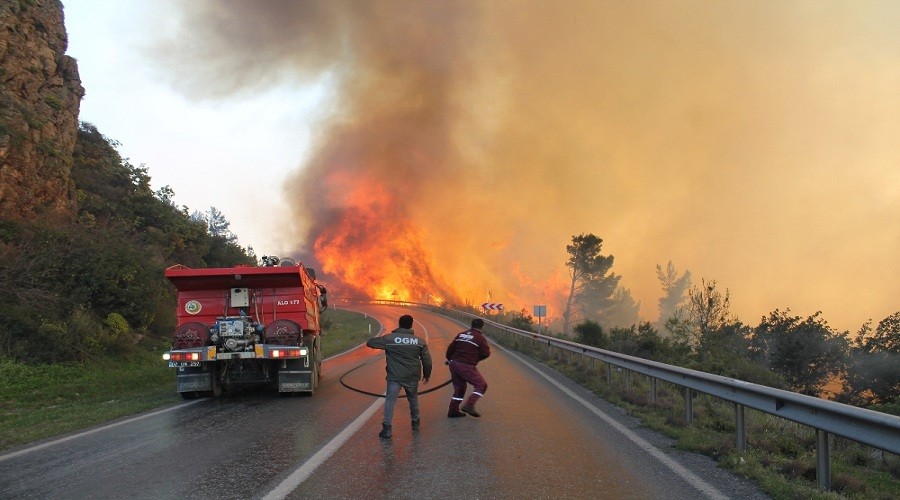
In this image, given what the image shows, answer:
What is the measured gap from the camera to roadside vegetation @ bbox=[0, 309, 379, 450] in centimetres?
871

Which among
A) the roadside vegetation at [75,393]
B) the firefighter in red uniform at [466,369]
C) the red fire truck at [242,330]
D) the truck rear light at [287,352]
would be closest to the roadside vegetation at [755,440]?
the firefighter in red uniform at [466,369]

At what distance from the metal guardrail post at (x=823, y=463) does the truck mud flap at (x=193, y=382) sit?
31.3ft

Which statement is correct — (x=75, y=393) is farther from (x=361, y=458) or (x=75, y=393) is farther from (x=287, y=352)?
(x=361, y=458)

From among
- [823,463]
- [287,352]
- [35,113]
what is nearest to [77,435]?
[287,352]

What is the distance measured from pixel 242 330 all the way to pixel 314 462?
17.6 feet

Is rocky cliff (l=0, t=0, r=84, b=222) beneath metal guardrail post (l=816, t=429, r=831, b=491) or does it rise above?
above

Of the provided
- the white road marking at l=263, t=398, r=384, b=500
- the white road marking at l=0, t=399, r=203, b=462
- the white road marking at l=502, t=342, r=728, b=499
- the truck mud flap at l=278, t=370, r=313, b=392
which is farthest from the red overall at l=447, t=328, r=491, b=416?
the white road marking at l=0, t=399, r=203, b=462

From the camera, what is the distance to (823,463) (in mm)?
5023

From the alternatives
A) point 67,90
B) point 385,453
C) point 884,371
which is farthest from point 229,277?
point 884,371

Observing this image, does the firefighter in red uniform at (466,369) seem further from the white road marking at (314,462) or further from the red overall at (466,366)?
the white road marking at (314,462)

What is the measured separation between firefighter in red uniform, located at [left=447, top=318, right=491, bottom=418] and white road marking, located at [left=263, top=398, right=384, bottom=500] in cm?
137

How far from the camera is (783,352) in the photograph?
25625 millimetres

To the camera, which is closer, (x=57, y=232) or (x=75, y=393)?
(x=75, y=393)

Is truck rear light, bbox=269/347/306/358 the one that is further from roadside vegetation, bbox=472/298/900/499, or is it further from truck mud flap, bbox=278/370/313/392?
roadside vegetation, bbox=472/298/900/499
